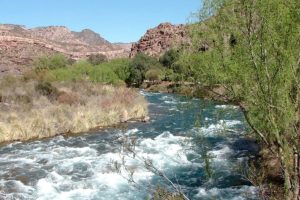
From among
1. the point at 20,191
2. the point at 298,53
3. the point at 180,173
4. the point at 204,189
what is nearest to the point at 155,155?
the point at 180,173

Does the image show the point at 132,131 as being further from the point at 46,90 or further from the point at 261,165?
the point at 46,90

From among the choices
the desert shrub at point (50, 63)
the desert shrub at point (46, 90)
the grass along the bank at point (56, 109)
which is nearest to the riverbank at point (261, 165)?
the grass along the bank at point (56, 109)

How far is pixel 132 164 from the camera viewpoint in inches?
804

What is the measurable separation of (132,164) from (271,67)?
12.8 m

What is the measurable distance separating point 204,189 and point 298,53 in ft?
31.2

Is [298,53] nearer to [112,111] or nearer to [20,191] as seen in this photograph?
[20,191]

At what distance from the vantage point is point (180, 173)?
1927 cm

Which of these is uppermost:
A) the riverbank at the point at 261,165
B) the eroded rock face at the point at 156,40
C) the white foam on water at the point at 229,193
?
the eroded rock face at the point at 156,40

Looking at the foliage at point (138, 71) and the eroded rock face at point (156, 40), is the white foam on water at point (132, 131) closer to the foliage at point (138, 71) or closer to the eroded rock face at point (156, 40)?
the foliage at point (138, 71)

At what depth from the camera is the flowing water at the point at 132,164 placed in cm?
1593

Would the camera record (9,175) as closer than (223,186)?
No

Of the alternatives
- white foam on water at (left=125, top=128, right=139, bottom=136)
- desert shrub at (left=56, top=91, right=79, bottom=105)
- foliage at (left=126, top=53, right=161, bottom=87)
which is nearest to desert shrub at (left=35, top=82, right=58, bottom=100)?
desert shrub at (left=56, top=91, right=79, bottom=105)

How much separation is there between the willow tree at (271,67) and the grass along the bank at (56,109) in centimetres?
2020

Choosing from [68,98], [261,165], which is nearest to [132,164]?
[261,165]
